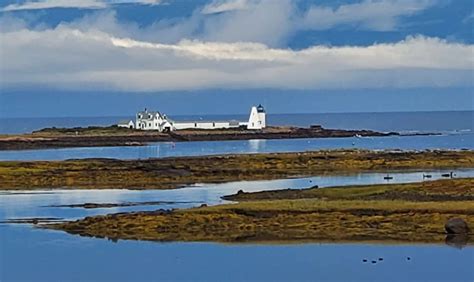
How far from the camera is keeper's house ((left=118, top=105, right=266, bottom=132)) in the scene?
142m

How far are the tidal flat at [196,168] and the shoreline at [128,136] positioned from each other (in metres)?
44.5

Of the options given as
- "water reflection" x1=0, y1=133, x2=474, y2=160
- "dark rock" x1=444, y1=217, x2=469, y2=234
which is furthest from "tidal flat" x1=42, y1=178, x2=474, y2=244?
"water reflection" x1=0, y1=133, x2=474, y2=160

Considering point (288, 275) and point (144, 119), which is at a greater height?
point (144, 119)

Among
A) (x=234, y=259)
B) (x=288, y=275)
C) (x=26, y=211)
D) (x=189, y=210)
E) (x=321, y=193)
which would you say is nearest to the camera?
(x=288, y=275)

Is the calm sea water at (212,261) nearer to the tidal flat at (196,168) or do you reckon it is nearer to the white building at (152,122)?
the tidal flat at (196,168)

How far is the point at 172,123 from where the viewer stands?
146 m

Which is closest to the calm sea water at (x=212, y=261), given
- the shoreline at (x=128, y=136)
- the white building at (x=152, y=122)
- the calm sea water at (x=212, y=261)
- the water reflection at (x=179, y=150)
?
the calm sea water at (x=212, y=261)

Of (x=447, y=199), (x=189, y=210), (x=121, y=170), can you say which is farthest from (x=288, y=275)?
(x=121, y=170)

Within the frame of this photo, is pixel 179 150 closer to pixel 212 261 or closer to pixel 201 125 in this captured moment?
pixel 201 125

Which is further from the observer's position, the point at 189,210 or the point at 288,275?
the point at 189,210

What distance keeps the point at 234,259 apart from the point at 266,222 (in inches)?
212

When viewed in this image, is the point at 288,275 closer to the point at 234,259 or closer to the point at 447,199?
the point at 234,259

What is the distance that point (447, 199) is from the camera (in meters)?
39.8

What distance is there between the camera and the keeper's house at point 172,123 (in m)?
142
